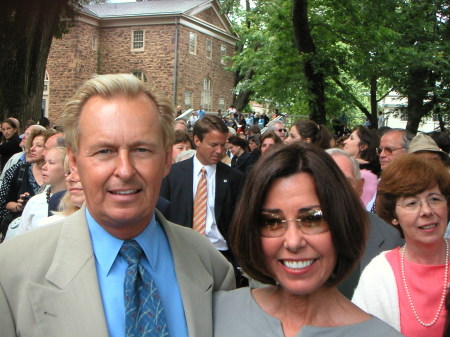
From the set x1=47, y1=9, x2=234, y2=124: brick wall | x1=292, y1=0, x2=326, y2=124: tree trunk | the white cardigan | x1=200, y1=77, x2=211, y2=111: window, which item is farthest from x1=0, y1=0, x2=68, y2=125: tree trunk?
x1=200, y1=77, x2=211, y2=111: window

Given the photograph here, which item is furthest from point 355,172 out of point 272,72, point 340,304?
point 272,72

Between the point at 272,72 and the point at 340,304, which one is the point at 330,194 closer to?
the point at 340,304

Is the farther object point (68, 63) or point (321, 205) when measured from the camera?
point (68, 63)

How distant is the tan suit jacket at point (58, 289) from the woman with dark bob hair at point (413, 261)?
1.14 meters

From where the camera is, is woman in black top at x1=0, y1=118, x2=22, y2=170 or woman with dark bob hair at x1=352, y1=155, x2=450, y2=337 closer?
woman with dark bob hair at x1=352, y1=155, x2=450, y2=337

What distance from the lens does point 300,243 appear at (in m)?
1.98

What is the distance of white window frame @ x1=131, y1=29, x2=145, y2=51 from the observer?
42.3 m

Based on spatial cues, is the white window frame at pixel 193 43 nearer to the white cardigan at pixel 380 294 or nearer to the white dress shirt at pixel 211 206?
the white dress shirt at pixel 211 206

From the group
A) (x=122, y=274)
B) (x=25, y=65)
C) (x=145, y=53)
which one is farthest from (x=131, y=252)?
(x=145, y=53)

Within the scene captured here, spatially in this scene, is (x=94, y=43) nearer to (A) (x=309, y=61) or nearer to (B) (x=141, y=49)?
(B) (x=141, y=49)

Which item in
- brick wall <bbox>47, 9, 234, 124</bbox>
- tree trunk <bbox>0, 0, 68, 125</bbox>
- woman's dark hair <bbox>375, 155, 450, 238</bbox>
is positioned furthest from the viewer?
brick wall <bbox>47, 9, 234, 124</bbox>

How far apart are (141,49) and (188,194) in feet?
125

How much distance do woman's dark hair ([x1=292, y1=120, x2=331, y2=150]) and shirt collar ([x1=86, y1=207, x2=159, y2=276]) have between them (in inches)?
192

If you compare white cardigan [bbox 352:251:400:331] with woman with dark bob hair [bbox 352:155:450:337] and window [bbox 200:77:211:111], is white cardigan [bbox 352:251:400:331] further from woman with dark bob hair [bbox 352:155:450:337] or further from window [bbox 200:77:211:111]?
window [bbox 200:77:211:111]
